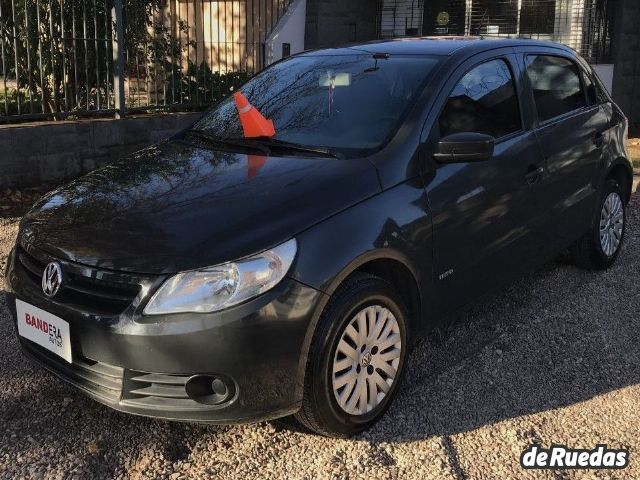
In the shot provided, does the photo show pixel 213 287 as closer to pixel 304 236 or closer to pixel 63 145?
pixel 304 236

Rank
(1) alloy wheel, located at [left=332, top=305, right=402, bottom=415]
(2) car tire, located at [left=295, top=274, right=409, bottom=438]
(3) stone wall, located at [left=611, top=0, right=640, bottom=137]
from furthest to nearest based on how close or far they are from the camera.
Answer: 1. (3) stone wall, located at [left=611, top=0, right=640, bottom=137]
2. (1) alloy wheel, located at [left=332, top=305, right=402, bottom=415]
3. (2) car tire, located at [left=295, top=274, right=409, bottom=438]

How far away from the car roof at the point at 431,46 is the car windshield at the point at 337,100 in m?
0.09

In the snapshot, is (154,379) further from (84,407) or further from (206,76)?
(206,76)

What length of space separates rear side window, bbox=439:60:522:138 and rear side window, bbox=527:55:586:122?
0.29 m

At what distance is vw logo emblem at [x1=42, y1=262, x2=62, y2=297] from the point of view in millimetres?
2672

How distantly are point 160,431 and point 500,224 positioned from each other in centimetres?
199

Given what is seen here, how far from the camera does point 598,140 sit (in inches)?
181

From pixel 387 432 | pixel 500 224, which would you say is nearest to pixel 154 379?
pixel 387 432

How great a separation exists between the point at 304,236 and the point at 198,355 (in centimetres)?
60

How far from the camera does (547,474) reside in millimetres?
2730

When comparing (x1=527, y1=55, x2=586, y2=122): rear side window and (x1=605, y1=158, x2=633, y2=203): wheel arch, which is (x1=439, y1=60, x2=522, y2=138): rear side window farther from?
(x1=605, y1=158, x2=633, y2=203): wheel arch

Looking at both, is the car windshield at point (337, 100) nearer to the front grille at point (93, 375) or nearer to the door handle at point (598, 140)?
the front grille at point (93, 375)

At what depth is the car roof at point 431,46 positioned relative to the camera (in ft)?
12.1

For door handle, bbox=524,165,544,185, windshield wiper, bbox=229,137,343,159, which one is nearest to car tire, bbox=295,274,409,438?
windshield wiper, bbox=229,137,343,159
